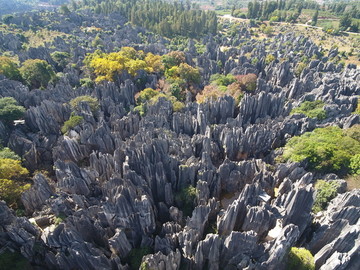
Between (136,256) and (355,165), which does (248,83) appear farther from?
(136,256)

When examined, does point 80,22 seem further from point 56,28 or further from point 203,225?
point 203,225

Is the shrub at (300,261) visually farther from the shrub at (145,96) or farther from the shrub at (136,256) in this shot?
the shrub at (145,96)

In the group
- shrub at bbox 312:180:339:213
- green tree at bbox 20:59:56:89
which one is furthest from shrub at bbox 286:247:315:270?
green tree at bbox 20:59:56:89

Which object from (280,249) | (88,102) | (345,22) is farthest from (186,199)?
(345,22)

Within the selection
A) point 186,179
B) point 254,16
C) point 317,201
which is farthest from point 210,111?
point 254,16

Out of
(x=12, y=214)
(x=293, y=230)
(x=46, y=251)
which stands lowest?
(x=46, y=251)

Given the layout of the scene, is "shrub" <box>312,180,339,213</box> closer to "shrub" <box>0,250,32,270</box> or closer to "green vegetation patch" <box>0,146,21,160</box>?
"shrub" <box>0,250,32,270</box>
